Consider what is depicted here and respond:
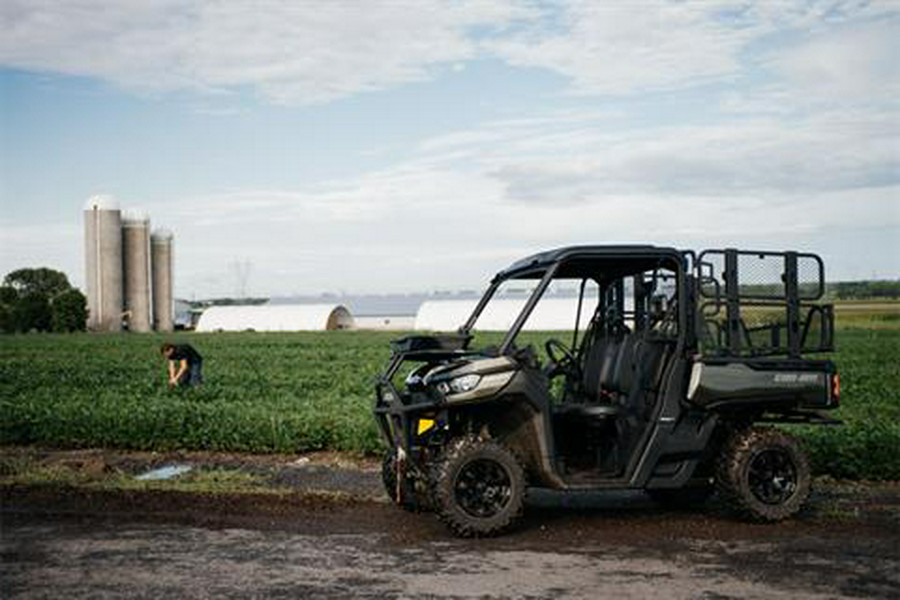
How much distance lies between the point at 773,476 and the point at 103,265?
76436 mm

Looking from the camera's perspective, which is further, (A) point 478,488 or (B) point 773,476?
(B) point 773,476

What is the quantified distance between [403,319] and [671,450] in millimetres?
86717

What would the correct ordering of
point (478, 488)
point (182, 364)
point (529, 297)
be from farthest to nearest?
point (182, 364) < point (529, 297) < point (478, 488)

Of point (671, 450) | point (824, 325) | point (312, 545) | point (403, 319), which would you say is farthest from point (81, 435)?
point (403, 319)

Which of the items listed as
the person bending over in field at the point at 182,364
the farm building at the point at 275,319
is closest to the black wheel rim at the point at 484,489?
the person bending over in field at the point at 182,364

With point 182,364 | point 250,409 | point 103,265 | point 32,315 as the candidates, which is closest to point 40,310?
point 32,315

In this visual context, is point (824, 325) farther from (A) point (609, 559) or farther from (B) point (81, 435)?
(B) point (81, 435)

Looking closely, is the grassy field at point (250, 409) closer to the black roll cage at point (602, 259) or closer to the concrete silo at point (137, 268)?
the black roll cage at point (602, 259)

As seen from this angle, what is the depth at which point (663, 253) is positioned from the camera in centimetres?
840

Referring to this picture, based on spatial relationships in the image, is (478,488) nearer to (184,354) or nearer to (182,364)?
(184,354)

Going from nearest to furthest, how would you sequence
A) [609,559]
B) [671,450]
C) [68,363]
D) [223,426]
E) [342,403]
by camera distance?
[609,559], [671,450], [223,426], [342,403], [68,363]

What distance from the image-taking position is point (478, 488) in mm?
7984

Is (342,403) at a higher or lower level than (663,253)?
lower

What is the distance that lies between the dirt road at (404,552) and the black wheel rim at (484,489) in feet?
0.86
